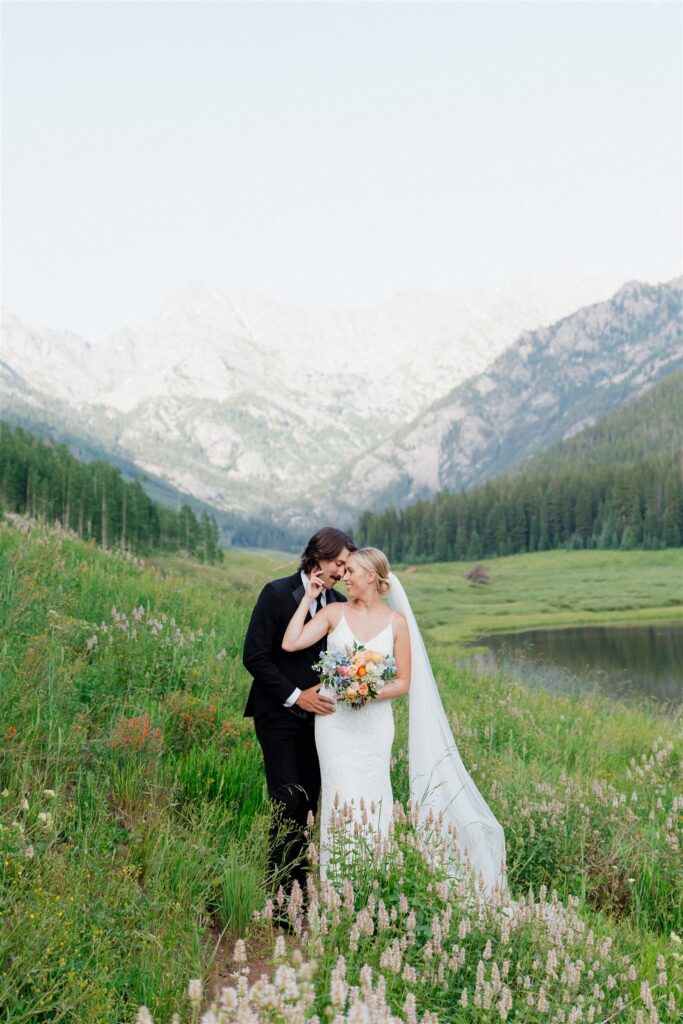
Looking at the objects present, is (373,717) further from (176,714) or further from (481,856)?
(176,714)

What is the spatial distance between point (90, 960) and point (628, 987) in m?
3.29

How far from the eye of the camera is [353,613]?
7.47 m

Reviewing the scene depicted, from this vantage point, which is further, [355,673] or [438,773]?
[438,773]

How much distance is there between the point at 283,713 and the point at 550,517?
154405 mm

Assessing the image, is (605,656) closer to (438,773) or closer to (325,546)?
(438,773)

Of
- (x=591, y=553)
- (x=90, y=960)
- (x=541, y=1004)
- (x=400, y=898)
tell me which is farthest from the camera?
(x=591, y=553)

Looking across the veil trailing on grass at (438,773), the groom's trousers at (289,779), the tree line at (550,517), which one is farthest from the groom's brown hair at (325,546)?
the tree line at (550,517)

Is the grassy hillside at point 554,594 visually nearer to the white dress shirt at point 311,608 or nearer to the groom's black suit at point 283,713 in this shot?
the white dress shirt at point 311,608

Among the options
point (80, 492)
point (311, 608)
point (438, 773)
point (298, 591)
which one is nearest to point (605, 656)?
point (438, 773)

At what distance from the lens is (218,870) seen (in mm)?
6410

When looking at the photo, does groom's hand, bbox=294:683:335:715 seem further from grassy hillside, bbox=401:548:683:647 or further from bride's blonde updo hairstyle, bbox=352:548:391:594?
grassy hillside, bbox=401:548:683:647

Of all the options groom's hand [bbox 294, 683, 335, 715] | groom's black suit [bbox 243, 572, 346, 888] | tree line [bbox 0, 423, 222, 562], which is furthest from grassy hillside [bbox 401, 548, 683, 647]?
groom's hand [bbox 294, 683, 335, 715]

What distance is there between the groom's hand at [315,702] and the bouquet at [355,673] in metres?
0.09

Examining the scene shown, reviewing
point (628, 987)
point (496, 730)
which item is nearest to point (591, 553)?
point (496, 730)
